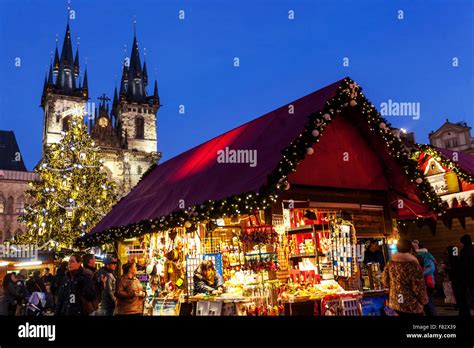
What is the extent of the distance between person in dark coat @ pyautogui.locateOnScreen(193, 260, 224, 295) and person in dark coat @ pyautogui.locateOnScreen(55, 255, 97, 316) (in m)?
2.58

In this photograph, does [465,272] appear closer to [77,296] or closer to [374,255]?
[374,255]

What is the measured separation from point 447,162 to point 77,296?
10.7 m

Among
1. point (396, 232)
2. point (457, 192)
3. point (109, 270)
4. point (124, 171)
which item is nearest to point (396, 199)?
point (396, 232)

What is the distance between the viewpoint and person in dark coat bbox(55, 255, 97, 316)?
233 inches

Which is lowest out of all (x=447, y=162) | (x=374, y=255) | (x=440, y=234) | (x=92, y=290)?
(x=92, y=290)

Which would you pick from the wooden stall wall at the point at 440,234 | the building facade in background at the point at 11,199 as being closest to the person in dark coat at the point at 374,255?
the wooden stall wall at the point at 440,234

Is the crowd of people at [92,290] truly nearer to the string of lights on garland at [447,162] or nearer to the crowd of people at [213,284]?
the crowd of people at [213,284]

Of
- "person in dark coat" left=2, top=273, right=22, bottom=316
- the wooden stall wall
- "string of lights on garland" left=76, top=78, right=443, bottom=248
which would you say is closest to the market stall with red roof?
"string of lights on garland" left=76, top=78, right=443, bottom=248

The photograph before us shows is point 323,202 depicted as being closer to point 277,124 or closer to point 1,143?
point 277,124

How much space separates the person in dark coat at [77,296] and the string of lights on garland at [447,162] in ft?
34.1

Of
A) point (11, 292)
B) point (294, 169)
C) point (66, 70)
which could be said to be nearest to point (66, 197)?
point (11, 292)

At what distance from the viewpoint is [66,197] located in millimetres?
23641

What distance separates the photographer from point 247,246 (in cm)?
896

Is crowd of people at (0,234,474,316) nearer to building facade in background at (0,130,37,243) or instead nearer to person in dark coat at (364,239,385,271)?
person in dark coat at (364,239,385,271)
